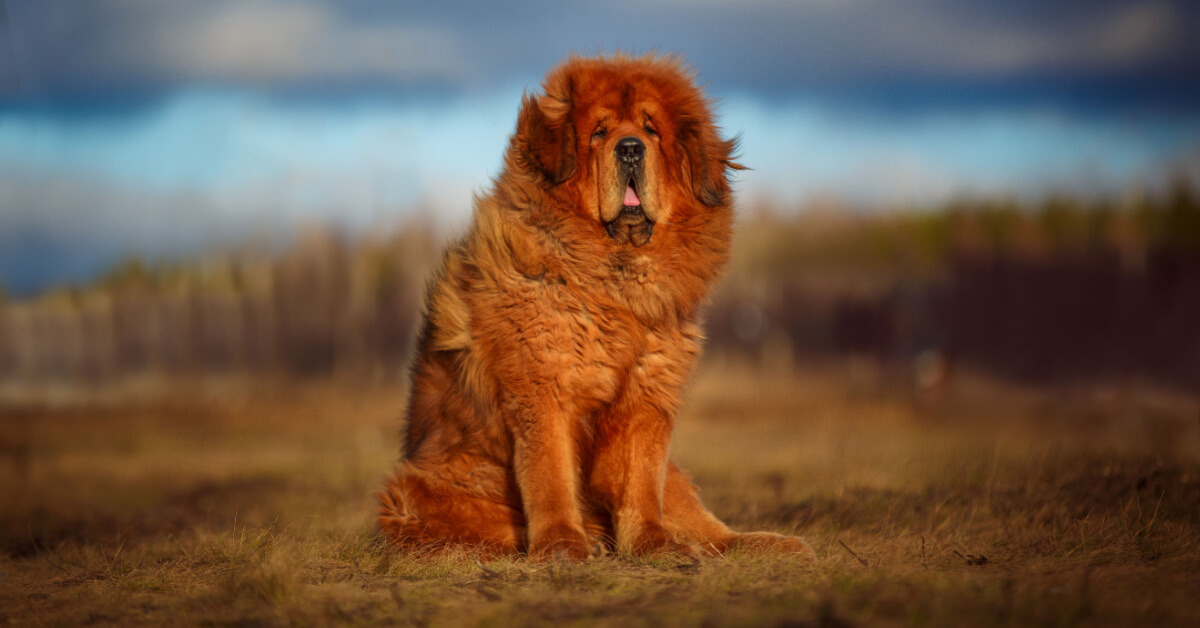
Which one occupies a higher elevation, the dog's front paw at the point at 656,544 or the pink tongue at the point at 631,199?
the pink tongue at the point at 631,199

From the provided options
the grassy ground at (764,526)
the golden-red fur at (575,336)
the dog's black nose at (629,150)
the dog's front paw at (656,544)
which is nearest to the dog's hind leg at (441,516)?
the golden-red fur at (575,336)

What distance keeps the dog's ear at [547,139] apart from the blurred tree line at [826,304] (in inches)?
214

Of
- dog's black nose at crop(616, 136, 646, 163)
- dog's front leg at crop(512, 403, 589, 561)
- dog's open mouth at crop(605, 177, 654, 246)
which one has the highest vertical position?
dog's black nose at crop(616, 136, 646, 163)

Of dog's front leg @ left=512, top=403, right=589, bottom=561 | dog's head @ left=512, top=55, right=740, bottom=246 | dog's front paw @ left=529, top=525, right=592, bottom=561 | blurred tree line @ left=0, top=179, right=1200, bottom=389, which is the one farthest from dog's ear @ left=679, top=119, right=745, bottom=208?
blurred tree line @ left=0, top=179, right=1200, bottom=389

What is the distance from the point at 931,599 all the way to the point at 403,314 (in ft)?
61.8

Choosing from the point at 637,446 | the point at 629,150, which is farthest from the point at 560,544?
the point at 629,150

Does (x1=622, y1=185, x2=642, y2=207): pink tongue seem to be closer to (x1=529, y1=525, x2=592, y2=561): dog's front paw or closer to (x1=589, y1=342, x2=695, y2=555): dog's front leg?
(x1=589, y1=342, x2=695, y2=555): dog's front leg

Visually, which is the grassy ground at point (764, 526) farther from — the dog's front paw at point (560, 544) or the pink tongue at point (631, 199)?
the pink tongue at point (631, 199)

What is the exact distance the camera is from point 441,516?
4859 mm

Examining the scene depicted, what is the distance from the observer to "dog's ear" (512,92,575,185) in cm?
497

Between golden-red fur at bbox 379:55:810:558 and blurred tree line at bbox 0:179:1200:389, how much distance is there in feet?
17.5

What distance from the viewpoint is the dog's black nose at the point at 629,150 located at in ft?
15.9

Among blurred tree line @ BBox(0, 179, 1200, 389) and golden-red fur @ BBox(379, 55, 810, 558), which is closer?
golden-red fur @ BBox(379, 55, 810, 558)

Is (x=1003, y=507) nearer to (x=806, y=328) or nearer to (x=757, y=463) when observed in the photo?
(x=757, y=463)
